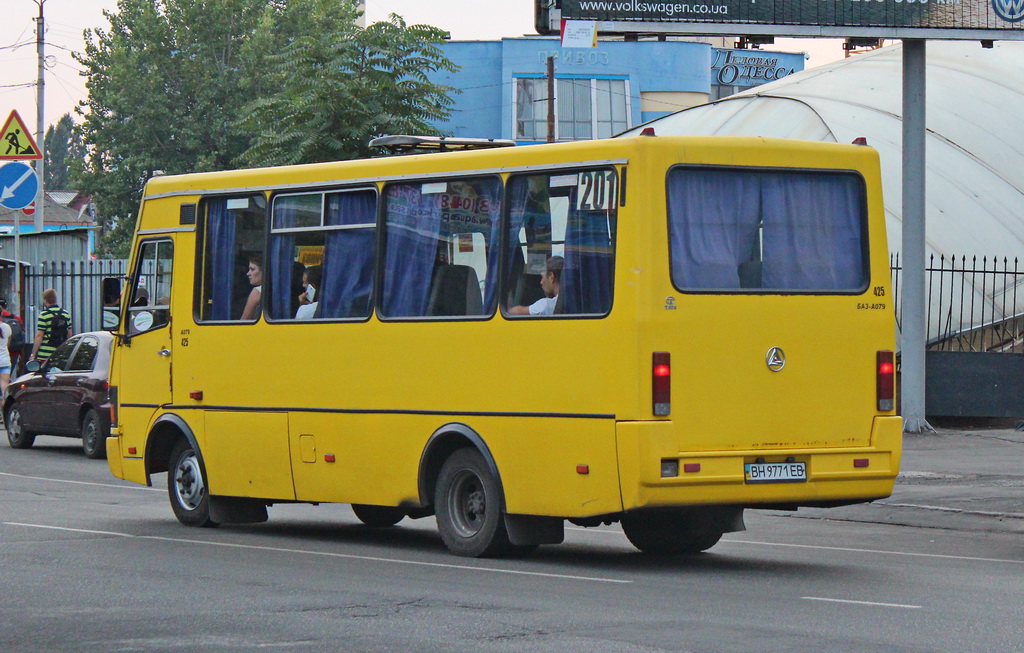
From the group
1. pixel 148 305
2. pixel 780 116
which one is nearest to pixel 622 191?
pixel 148 305

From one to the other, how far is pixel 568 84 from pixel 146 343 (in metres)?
57.8

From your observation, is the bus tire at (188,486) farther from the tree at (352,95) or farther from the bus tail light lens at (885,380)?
the tree at (352,95)

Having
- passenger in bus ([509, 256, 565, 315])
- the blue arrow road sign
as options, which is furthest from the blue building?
passenger in bus ([509, 256, 565, 315])

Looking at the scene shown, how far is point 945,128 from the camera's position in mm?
32844

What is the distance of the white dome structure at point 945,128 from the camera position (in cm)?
2886

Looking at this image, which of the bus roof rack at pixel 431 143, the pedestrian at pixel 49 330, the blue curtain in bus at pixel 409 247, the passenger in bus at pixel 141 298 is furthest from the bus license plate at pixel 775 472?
the pedestrian at pixel 49 330

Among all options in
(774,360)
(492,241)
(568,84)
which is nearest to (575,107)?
(568,84)

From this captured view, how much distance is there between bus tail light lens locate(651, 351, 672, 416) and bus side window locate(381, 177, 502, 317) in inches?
57.0

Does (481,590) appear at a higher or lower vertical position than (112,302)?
lower

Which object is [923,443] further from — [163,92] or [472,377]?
[163,92]

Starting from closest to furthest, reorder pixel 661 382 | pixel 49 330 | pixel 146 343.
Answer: pixel 661 382, pixel 146 343, pixel 49 330

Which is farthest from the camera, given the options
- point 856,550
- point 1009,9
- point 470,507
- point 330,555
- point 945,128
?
point 945,128

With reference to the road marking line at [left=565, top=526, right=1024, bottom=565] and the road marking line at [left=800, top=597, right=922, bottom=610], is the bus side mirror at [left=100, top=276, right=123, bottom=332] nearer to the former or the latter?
the road marking line at [left=565, top=526, right=1024, bottom=565]

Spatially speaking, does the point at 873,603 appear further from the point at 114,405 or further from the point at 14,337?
the point at 14,337
